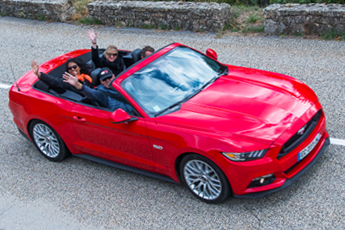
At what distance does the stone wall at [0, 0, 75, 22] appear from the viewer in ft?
44.6

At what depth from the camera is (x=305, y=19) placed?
9.74 meters

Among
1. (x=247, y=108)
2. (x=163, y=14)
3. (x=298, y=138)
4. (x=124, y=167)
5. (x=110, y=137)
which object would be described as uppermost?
(x=247, y=108)

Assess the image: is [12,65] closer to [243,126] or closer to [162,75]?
[162,75]

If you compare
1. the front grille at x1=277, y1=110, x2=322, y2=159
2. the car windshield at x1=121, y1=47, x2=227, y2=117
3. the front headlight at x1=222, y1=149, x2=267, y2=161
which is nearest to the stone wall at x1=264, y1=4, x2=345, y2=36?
the car windshield at x1=121, y1=47, x2=227, y2=117

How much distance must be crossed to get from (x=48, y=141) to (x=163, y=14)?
6388mm

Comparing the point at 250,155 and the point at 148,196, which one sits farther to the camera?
the point at 148,196

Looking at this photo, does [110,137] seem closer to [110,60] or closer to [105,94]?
[105,94]

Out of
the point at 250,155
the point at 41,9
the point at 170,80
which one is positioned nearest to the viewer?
the point at 250,155

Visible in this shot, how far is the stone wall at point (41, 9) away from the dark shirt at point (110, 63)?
23.7 feet

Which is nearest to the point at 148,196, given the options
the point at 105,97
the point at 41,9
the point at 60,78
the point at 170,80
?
the point at 105,97

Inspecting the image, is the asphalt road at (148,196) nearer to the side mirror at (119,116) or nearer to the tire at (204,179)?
the tire at (204,179)

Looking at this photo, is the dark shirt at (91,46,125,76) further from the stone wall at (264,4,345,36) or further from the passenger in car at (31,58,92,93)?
the stone wall at (264,4,345,36)

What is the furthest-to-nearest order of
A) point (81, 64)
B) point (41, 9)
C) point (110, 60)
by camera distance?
point (41, 9) < point (110, 60) < point (81, 64)

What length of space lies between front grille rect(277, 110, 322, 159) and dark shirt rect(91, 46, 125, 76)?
320cm
